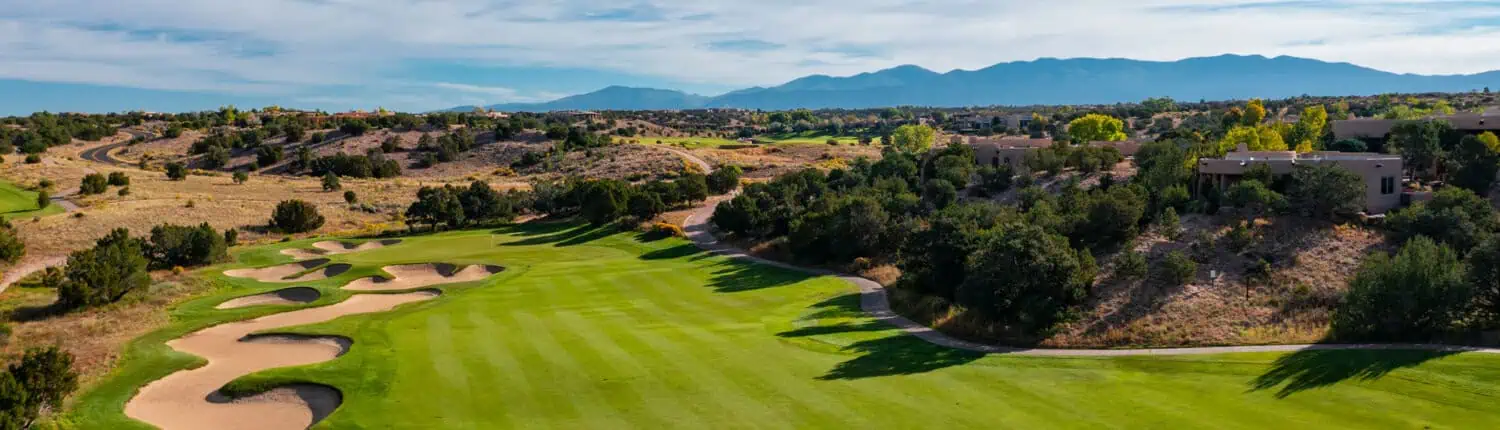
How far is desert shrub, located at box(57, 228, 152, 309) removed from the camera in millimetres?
37094

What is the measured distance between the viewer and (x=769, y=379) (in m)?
26.3

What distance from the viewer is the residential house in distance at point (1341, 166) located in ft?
137

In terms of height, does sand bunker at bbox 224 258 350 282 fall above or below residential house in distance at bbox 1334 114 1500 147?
below

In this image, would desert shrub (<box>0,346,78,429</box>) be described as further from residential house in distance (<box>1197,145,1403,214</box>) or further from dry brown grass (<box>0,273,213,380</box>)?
residential house in distance (<box>1197,145,1403,214</box>)

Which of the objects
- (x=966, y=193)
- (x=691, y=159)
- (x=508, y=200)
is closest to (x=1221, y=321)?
(x=966, y=193)

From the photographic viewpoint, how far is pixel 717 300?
40750 millimetres

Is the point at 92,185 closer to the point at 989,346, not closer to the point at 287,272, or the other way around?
the point at 287,272

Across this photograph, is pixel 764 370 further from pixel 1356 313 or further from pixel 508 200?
pixel 508 200

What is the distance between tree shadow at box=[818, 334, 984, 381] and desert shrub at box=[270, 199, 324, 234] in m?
50.9

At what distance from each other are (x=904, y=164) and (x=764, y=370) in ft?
143

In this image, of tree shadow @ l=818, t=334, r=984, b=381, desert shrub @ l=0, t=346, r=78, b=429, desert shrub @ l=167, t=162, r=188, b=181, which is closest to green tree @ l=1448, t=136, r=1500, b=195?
tree shadow @ l=818, t=334, r=984, b=381

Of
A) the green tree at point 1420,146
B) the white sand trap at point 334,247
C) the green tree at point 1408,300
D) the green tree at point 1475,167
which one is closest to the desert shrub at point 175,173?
the white sand trap at point 334,247

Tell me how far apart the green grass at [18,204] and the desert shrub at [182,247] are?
63.9ft

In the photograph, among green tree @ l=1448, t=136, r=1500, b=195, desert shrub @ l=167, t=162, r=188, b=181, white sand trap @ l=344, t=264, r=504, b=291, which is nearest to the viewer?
green tree @ l=1448, t=136, r=1500, b=195
